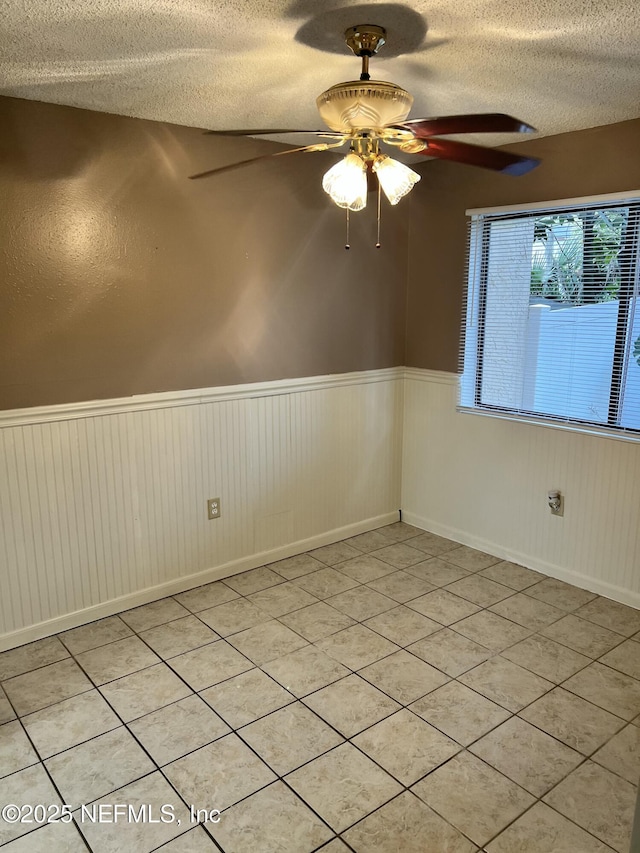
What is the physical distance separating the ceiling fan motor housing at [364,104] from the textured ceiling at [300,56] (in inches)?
8.3

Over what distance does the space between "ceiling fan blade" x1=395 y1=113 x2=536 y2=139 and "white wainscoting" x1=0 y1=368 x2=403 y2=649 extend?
183 cm

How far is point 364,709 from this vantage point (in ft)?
7.82

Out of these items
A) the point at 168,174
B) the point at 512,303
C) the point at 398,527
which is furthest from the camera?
the point at 398,527

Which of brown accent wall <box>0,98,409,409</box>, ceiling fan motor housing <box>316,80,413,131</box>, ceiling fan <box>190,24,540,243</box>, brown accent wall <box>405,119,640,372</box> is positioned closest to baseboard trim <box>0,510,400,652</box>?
brown accent wall <box>0,98,409,409</box>

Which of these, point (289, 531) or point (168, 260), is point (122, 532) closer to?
point (289, 531)

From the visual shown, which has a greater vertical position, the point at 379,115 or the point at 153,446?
the point at 379,115

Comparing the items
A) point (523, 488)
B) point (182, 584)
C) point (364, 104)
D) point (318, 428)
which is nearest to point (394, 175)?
point (364, 104)

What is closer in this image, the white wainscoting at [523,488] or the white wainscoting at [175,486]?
the white wainscoting at [175,486]

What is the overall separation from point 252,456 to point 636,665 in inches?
80.9

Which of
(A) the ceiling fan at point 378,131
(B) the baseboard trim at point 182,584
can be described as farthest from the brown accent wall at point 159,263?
(A) the ceiling fan at point 378,131

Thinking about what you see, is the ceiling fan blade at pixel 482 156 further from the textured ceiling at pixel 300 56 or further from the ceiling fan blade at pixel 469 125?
the textured ceiling at pixel 300 56

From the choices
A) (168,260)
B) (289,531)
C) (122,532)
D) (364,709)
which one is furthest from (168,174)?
(364,709)

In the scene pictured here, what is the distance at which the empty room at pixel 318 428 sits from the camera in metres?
1.92

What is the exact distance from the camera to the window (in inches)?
118
